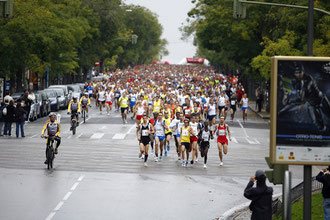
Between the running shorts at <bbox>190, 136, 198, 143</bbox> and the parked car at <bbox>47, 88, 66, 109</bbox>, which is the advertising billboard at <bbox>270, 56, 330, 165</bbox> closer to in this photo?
the running shorts at <bbox>190, 136, 198, 143</bbox>

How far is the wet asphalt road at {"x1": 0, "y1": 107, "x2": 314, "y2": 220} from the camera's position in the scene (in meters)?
15.4

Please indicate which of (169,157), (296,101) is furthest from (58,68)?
(296,101)

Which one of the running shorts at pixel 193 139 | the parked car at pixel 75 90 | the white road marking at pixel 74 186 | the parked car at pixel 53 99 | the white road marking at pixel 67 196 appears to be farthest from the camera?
the parked car at pixel 75 90

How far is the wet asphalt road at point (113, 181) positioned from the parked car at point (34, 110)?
9205 mm

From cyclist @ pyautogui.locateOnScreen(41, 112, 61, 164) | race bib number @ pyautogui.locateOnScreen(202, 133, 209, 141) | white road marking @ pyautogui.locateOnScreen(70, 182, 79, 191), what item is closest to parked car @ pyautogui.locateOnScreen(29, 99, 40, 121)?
cyclist @ pyautogui.locateOnScreen(41, 112, 61, 164)

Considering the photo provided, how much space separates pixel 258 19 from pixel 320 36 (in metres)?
15.2

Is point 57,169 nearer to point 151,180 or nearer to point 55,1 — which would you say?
point 151,180

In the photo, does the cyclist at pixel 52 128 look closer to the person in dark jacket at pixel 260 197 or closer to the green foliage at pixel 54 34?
the person in dark jacket at pixel 260 197

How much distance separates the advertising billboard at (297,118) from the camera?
959cm

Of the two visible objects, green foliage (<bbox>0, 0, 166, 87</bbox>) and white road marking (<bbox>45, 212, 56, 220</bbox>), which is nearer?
white road marking (<bbox>45, 212, 56, 220</bbox>)

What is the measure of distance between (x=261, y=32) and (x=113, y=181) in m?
38.8

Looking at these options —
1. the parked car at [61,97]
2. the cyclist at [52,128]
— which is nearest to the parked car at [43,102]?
the parked car at [61,97]

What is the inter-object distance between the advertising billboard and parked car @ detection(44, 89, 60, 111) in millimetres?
40995

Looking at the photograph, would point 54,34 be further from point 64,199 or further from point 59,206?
point 59,206
